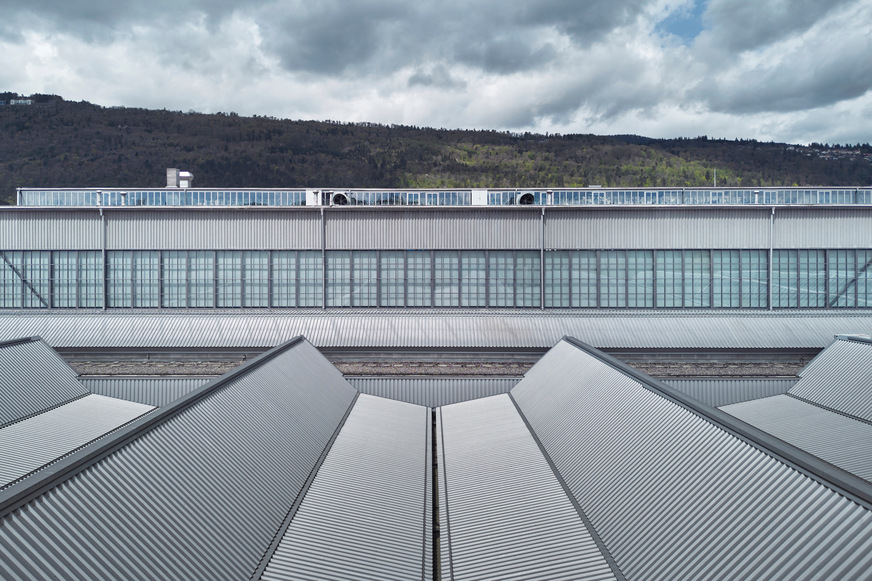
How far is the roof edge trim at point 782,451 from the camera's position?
6895 millimetres

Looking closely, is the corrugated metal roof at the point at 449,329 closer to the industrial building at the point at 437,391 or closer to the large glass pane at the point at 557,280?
the industrial building at the point at 437,391

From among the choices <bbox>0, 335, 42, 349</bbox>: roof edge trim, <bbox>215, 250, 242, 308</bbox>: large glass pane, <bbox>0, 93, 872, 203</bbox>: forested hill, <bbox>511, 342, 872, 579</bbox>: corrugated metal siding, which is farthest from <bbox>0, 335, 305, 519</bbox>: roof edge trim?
<bbox>0, 93, 872, 203</bbox>: forested hill

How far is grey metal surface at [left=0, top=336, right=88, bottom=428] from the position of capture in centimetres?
1750

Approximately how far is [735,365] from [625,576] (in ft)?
74.1

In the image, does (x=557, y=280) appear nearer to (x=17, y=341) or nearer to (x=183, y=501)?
(x=183, y=501)

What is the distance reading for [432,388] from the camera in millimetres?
22328

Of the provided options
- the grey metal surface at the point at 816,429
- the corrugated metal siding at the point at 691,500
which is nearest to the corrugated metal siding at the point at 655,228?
the grey metal surface at the point at 816,429

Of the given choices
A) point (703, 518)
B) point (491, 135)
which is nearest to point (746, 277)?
point (703, 518)

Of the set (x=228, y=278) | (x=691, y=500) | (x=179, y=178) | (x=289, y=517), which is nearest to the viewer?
(x=691, y=500)

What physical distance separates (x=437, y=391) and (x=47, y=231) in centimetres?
2788

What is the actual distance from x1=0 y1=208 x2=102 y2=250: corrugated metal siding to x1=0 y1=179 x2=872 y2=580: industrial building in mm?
146

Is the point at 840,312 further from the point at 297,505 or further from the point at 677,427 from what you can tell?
the point at 297,505

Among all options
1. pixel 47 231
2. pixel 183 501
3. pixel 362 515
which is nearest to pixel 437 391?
pixel 362 515

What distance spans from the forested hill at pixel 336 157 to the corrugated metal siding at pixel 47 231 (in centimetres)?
6696
